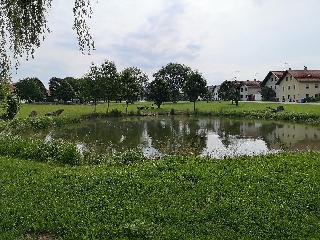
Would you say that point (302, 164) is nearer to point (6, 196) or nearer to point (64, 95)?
point (6, 196)

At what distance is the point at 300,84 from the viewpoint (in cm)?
8881

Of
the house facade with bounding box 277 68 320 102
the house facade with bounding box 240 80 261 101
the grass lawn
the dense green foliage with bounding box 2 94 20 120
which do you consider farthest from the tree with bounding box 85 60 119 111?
the house facade with bounding box 240 80 261 101

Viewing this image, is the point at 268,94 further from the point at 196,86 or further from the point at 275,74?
the point at 196,86

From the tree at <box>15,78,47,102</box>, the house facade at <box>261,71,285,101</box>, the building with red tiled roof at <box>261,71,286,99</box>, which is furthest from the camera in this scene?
the tree at <box>15,78,47,102</box>

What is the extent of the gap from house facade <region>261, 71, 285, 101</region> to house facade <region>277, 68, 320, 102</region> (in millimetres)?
5011

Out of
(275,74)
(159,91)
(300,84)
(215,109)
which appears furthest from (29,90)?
(300,84)

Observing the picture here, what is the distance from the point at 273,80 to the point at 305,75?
50.3 ft

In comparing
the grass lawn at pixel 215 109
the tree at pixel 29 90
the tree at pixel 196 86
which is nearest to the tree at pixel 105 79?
the grass lawn at pixel 215 109

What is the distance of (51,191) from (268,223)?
6.87 m

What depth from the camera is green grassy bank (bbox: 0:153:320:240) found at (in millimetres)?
9469

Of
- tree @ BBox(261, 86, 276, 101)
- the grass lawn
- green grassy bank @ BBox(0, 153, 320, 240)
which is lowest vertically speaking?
green grassy bank @ BBox(0, 153, 320, 240)

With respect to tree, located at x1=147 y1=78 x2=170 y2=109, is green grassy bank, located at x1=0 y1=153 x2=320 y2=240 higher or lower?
lower

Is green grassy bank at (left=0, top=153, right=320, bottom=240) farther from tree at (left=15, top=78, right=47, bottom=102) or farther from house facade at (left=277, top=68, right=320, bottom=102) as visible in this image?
tree at (left=15, top=78, right=47, bottom=102)

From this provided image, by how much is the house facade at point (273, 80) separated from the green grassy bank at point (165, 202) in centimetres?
9074
